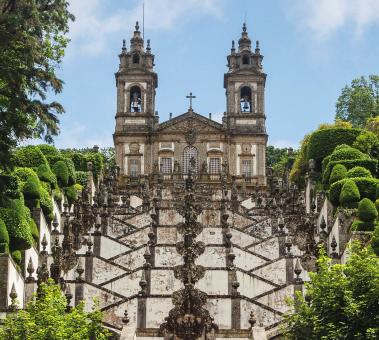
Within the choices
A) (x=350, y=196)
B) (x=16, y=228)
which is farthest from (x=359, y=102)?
(x=16, y=228)

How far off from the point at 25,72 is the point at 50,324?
7.18 m

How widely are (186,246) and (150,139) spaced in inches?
1453

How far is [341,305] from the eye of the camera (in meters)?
23.5

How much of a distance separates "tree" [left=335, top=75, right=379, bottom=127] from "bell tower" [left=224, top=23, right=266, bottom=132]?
275 inches

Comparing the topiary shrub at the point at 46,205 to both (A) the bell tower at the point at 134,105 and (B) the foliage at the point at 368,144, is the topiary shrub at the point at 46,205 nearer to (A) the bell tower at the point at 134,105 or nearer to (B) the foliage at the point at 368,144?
(B) the foliage at the point at 368,144

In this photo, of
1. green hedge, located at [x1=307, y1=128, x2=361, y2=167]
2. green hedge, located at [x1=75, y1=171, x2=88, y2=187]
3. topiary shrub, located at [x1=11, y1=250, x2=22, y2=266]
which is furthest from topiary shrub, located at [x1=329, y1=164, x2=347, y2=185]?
topiary shrub, located at [x1=11, y1=250, x2=22, y2=266]

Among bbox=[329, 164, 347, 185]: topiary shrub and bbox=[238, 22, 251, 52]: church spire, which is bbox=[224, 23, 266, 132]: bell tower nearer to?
bbox=[238, 22, 251, 52]: church spire

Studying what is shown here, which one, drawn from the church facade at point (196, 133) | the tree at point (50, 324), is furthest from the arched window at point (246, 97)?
the tree at point (50, 324)

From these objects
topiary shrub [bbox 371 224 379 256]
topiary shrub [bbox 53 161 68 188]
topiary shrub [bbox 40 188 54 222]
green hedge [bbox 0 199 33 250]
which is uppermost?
topiary shrub [bbox 53 161 68 188]

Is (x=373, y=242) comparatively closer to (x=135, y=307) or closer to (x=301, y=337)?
(x=135, y=307)

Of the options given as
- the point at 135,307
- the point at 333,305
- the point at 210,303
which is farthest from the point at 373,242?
the point at 333,305

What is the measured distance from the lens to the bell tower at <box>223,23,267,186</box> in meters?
69.1

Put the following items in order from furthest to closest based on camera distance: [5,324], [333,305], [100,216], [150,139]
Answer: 1. [150,139]
2. [100,216]
3. [5,324]
4. [333,305]

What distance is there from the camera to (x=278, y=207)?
50.2m
